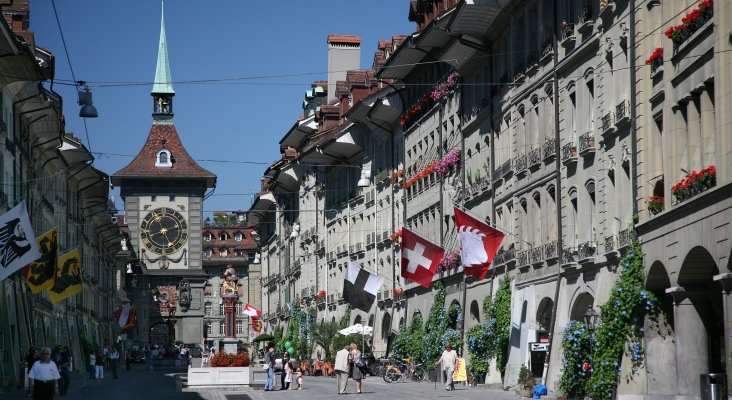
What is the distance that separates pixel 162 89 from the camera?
7274 inches

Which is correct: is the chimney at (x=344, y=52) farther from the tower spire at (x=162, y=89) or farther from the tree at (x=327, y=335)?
the tower spire at (x=162, y=89)

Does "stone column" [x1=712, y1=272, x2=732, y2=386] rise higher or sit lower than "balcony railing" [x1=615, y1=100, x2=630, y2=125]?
lower

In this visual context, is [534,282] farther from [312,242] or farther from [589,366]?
[312,242]

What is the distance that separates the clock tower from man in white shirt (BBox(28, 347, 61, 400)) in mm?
138527

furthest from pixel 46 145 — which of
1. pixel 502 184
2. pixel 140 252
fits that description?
pixel 140 252

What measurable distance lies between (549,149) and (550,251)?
3030 millimetres

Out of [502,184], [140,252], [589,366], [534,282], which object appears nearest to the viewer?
[589,366]

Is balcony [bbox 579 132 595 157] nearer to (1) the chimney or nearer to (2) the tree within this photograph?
(2) the tree

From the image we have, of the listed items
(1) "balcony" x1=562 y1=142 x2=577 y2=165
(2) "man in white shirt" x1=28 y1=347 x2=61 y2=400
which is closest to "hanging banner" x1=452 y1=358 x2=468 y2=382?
(1) "balcony" x1=562 y1=142 x2=577 y2=165

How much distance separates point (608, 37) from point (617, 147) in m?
2.97

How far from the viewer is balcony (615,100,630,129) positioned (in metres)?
36.7

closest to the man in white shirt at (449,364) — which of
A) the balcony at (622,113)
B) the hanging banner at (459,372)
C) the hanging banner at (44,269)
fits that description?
the hanging banner at (459,372)

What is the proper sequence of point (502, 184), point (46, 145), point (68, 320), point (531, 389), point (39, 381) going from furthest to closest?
point (68, 320) → point (46, 145) → point (502, 184) → point (531, 389) → point (39, 381)

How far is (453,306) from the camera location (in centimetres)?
5909
